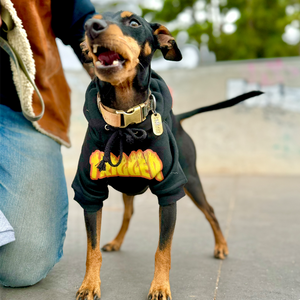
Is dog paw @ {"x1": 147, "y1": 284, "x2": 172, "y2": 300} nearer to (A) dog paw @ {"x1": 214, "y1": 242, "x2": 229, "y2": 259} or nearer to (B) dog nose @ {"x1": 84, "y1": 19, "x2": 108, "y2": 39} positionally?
(A) dog paw @ {"x1": 214, "y1": 242, "x2": 229, "y2": 259}

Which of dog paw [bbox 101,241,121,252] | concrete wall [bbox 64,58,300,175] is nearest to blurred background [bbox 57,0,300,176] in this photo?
concrete wall [bbox 64,58,300,175]

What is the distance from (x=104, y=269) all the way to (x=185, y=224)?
4.40 ft

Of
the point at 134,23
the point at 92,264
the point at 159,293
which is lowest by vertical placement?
the point at 159,293

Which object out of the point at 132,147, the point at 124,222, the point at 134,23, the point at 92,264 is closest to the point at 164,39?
the point at 134,23

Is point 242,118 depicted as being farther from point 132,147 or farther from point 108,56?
point 108,56

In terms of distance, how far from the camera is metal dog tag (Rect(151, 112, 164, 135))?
6.14 feet

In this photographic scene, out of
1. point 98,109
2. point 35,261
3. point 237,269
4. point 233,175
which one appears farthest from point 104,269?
point 233,175

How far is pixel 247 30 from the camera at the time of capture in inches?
512

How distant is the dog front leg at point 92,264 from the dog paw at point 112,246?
0.80m

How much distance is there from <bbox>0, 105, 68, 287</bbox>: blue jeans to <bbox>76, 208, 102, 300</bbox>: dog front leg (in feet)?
1.11

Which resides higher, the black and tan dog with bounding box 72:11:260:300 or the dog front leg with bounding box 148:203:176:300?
the black and tan dog with bounding box 72:11:260:300

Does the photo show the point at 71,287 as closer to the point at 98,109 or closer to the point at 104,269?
the point at 104,269

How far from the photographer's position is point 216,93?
732 cm

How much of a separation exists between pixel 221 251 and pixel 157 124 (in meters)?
1.21
